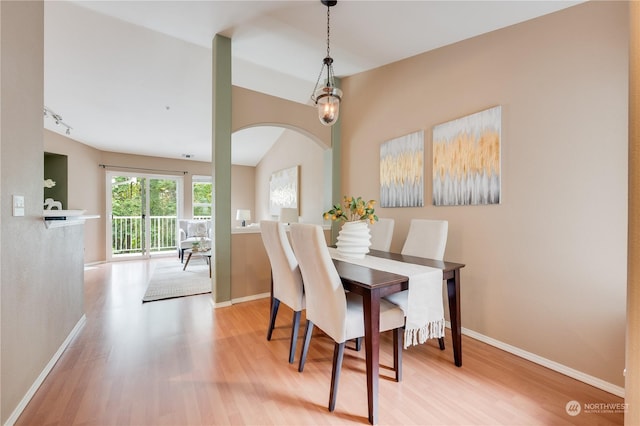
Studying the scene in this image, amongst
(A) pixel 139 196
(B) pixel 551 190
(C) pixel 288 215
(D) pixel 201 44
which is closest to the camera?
(B) pixel 551 190

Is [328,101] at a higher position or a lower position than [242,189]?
higher

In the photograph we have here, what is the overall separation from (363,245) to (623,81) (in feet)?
6.29

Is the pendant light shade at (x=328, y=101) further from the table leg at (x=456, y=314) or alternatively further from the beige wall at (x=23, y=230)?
the beige wall at (x=23, y=230)

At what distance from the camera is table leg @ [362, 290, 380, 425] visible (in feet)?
4.68

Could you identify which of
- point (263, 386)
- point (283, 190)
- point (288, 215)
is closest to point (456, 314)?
point (263, 386)

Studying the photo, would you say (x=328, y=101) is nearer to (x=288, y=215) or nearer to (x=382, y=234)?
(x=382, y=234)

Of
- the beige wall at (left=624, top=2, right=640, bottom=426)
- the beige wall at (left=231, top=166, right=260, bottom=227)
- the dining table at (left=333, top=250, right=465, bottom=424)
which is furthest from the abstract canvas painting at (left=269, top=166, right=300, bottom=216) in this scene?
the beige wall at (left=624, top=2, right=640, bottom=426)

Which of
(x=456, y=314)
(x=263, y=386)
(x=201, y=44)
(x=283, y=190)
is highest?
(x=201, y=44)

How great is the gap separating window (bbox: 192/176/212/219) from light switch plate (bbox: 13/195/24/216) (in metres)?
5.74

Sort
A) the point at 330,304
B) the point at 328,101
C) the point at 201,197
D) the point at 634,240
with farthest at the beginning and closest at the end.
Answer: the point at 201,197 < the point at 328,101 < the point at 330,304 < the point at 634,240

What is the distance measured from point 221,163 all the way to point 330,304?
2237mm

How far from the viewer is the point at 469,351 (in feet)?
7.11

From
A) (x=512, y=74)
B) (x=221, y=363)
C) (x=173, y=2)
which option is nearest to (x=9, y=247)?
(x=221, y=363)

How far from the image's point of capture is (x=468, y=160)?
238 cm
